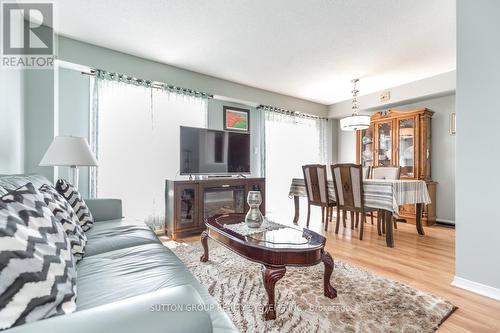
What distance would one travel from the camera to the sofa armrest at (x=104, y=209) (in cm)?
222

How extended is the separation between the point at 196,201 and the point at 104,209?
1236 millimetres

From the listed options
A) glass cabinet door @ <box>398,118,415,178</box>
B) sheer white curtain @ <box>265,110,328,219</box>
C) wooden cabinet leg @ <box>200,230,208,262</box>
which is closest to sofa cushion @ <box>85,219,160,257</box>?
wooden cabinet leg @ <box>200,230,208,262</box>

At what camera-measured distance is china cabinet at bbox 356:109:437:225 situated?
418cm

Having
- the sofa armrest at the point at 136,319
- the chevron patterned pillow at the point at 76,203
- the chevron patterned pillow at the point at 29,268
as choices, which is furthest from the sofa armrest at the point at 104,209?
the sofa armrest at the point at 136,319

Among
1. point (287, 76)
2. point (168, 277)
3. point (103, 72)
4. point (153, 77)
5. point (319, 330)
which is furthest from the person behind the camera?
point (287, 76)

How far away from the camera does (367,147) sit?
5.04m

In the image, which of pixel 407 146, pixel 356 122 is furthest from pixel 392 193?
pixel 407 146

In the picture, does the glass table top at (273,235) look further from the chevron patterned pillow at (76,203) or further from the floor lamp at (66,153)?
the floor lamp at (66,153)

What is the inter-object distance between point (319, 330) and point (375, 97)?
4543 millimetres

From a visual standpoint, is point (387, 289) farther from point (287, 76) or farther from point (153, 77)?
point (153, 77)

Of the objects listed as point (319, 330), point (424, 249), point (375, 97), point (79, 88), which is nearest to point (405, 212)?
point (424, 249)

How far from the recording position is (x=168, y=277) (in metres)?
1.13

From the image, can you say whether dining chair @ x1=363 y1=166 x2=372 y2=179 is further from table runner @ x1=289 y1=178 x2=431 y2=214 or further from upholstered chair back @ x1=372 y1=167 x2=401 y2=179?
table runner @ x1=289 y1=178 x2=431 y2=214

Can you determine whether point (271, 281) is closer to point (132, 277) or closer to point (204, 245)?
point (132, 277)
